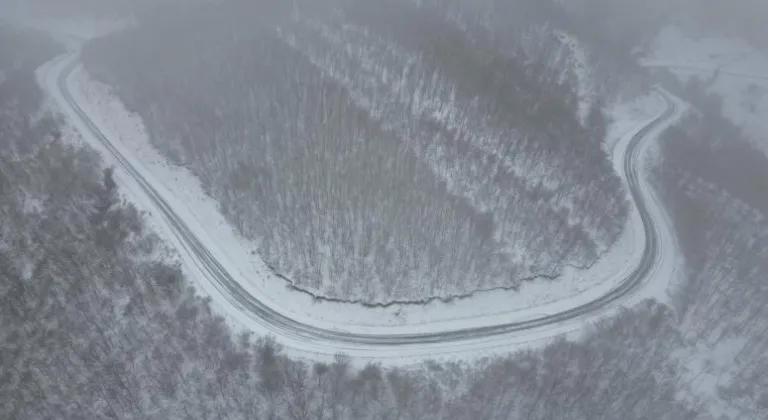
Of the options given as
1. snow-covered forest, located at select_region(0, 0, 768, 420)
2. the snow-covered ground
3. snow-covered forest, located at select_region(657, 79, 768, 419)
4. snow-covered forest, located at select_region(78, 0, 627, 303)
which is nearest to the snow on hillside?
snow-covered forest, located at select_region(0, 0, 768, 420)

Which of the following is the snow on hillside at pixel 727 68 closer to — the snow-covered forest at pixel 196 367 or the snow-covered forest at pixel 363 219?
the snow-covered forest at pixel 363 219

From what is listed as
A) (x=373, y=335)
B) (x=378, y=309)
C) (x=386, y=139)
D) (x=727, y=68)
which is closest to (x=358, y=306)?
(x=378, y=309)

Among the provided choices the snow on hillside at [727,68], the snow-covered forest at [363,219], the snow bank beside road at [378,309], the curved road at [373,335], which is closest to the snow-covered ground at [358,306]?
the snow bank beside road at [378,309]

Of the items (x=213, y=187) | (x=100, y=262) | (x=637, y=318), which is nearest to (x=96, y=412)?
(x=100, y=262)

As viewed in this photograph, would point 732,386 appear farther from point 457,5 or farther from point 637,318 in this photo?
point 457,5

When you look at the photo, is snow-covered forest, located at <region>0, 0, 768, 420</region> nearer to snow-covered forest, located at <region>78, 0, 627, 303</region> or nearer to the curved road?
snow-covered forest, located at <region>78, 0, 627, 303</region>
